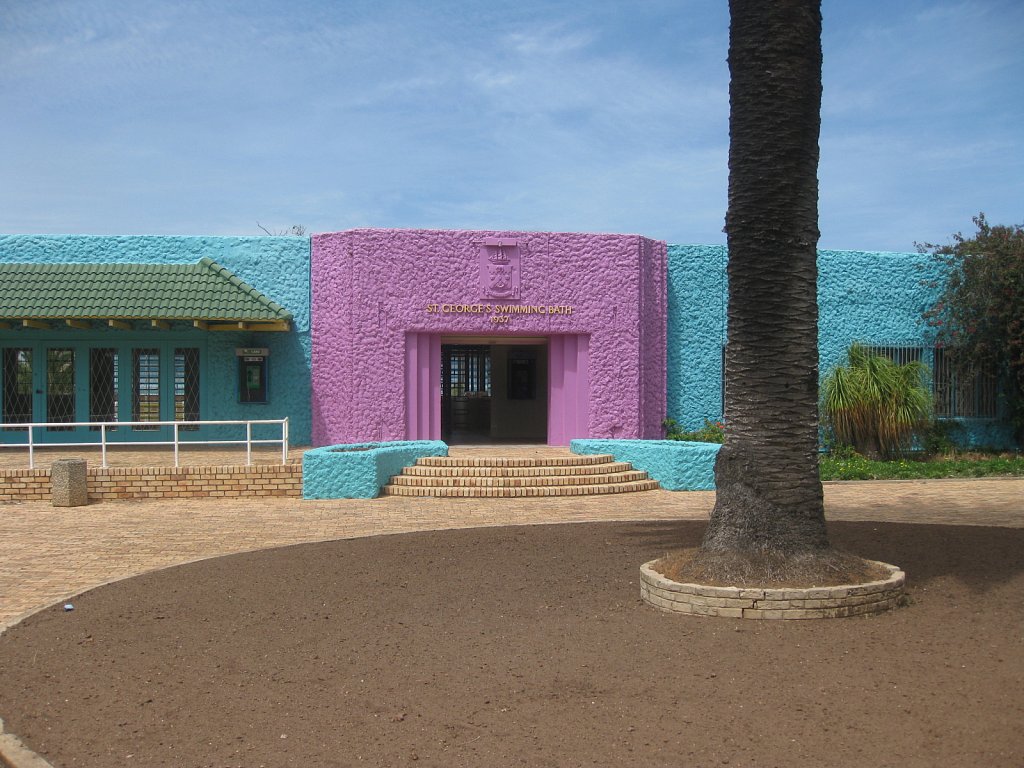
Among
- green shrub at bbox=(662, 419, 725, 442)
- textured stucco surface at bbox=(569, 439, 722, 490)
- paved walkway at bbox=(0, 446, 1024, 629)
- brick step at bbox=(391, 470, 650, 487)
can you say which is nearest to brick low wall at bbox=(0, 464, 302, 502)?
paved walkway at bbox=(0, 446, 1024, 629)

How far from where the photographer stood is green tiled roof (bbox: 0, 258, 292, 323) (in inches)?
657

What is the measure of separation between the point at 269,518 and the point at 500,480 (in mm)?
3389

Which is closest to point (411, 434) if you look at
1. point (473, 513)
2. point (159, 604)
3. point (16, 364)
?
point (473, 513)

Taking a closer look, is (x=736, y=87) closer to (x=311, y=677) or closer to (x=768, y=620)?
(x=768, y=620)

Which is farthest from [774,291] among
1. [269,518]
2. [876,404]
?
[876,404]

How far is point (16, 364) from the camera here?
18.3 meters

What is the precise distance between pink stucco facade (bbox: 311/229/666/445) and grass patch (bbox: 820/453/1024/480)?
3.76 meters

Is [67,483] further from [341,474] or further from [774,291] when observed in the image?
[774,291]

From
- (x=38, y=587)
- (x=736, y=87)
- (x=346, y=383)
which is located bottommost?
(x=38, y=587)

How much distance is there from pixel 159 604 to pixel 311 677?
2.26 meters

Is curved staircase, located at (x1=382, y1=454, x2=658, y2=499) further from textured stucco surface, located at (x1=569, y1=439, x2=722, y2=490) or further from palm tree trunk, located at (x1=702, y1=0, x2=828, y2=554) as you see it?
palm tree trunk, located at (x1=702, y1=0, x2=828, y2=554)

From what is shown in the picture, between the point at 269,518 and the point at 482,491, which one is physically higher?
the point at 482,491

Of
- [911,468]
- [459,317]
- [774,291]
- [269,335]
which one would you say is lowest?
[911,468]

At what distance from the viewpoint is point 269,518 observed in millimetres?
11656
